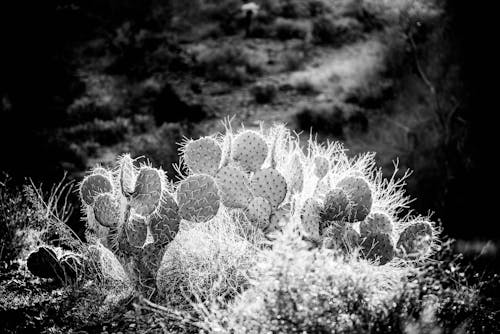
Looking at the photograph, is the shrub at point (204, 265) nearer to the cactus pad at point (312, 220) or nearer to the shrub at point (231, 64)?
the cactus pad at point (312, 220)

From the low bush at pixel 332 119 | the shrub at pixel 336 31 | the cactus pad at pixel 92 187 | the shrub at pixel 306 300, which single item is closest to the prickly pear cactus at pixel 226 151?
the cactus pad at pixel 92 187

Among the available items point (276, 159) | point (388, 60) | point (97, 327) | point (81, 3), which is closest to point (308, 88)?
point (388, 60)

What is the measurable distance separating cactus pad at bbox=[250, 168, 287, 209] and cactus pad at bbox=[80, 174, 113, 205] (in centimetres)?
67

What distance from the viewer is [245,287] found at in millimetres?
2428

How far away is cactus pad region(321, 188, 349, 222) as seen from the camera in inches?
92.3

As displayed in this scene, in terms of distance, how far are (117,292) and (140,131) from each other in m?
5.03

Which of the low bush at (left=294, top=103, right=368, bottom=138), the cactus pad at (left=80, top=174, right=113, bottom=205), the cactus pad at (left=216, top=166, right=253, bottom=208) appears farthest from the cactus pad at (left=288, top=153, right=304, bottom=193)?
the low bush at (left=294, top=103, right=368, bottom=138)

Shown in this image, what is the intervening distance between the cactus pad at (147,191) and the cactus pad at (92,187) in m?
0.27

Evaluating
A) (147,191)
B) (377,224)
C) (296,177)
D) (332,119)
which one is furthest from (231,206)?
(332,119)

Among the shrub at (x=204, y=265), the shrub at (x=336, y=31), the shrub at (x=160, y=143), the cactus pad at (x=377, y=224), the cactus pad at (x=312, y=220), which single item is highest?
the cactus pad at (x=312, y=220)

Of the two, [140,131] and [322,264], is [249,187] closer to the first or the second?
[322,264]

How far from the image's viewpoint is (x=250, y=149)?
268 cm

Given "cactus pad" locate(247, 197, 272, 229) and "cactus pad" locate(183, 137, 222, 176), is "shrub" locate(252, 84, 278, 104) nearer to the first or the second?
"cactus pad" locate(183, 137, 222, 176)

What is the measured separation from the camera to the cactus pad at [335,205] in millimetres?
2344
